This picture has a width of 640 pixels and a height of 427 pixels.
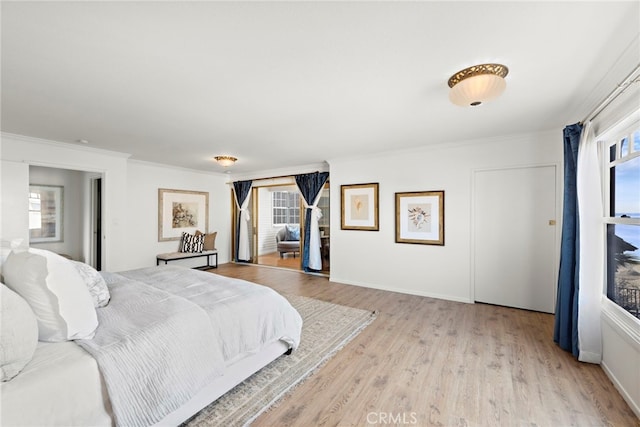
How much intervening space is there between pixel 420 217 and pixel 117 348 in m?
4.03

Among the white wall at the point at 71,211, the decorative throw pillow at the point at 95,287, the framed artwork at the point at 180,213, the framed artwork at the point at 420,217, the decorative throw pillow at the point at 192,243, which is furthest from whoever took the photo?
the decorative throw pillow at the point at 192,243

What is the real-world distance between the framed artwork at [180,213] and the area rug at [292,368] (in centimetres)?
387

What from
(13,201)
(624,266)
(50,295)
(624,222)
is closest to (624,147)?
(624,222)

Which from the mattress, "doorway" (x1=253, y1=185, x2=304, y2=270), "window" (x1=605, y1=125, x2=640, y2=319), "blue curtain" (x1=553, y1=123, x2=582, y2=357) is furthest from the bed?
"doorway" (x1=253, y1=185, x2=304, y2=270)

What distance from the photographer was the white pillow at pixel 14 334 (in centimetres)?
112

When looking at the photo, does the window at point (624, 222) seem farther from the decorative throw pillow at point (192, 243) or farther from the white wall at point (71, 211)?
the white wall at point (71, 211)

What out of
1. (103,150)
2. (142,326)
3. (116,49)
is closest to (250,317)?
(142,326)

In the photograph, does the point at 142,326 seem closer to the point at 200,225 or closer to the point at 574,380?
the point at 574,380

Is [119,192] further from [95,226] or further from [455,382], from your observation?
[455,382]

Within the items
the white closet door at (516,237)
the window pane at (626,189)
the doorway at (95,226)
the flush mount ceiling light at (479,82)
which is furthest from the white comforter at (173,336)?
the doorway at (95,226)

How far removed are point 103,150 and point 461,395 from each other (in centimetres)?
565

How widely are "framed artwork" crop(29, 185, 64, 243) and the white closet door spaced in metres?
7.46

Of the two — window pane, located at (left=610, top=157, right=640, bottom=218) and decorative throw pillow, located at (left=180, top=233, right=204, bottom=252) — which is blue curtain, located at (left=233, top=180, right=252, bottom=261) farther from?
window pane, located at (left=610, top=157, right=640, bottom=218)

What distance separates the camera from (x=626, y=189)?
2.18 meters
